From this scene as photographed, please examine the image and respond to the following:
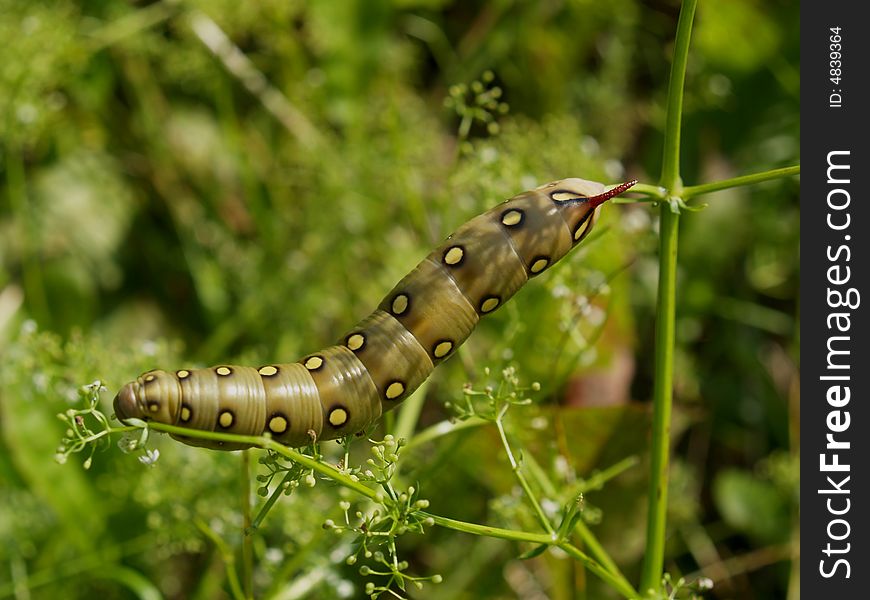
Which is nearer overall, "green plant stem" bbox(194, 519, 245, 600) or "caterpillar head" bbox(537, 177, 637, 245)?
"caterpillar head" bbox(537, 177, 637, 245)

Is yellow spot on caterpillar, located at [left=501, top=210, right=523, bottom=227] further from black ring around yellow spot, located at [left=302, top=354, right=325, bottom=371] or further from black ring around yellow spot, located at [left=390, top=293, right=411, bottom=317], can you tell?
black ring around yellow spot, located at [left=302, top=354, right=325, bottom=371]

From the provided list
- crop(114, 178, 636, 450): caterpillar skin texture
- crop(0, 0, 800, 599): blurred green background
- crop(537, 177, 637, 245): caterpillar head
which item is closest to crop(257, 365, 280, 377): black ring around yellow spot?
crop(114, 178, 636, 450): caterpillar skin texture

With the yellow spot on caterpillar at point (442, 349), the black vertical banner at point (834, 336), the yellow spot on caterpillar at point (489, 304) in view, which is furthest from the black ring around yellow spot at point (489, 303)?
the black vertical banner at point (834, 336)

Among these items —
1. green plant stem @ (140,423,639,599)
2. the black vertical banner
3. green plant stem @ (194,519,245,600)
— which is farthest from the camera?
the black vertical banner

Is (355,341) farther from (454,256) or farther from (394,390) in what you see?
(454,256)

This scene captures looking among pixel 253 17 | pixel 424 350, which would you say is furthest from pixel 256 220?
pixel 424 350

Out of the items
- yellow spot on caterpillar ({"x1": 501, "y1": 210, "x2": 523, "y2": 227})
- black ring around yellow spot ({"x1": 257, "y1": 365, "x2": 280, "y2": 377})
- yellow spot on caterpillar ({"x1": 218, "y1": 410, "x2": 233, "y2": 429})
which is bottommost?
yellow spot on caterpillar ({"x1": 218, "y1": 410, "x2": 233, "y2": 429})

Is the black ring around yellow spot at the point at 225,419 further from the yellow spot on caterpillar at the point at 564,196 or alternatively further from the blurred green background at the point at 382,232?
the blurred green background at the point at 382,232
